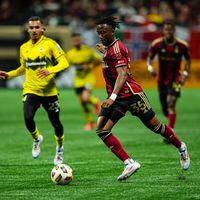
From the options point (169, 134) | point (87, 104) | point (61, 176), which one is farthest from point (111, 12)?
point (61, 176)

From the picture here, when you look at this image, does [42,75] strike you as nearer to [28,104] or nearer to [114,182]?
[28,104]

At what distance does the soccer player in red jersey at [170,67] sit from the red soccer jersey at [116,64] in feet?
19.6

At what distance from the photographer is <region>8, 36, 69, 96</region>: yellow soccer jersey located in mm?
14023

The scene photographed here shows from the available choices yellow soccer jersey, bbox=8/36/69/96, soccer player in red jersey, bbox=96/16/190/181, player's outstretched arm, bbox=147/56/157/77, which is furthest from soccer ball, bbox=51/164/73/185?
player's outstretched arm, bbox=147/56/157/77

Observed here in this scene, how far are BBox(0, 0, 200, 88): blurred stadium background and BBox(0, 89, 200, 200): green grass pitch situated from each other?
9.64 meters

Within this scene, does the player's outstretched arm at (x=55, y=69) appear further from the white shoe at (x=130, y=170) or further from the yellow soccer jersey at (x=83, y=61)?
the yellow soccer jersey at (x=83, y=61)

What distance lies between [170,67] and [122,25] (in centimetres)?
1552

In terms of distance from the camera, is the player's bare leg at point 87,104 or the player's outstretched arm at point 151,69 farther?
the player's bare leg at point 87,104

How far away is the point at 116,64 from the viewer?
12.0 meters

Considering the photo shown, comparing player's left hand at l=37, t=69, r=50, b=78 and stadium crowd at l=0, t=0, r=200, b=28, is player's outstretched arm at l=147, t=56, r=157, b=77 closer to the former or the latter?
player's left hand at l=37, t=69, r=50, b=78

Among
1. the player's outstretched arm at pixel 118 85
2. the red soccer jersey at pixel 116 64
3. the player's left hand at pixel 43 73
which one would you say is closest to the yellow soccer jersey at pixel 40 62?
the player's left hand at pixel 43 73

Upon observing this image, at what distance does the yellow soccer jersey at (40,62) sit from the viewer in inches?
552

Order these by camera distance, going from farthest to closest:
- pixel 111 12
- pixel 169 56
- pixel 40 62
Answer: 1. pixel 111 12
2. pixel 169 56
3. pixel 40 62

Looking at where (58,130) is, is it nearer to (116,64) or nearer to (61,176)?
(61,176)
